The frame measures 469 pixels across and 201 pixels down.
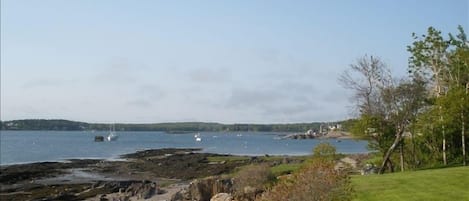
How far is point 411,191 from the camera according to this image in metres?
20.5

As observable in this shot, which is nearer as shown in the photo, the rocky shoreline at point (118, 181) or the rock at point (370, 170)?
the rocky shoreline at point (118, 181)

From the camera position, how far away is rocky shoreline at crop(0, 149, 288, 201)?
41.6m

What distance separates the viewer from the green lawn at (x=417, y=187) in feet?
63.9

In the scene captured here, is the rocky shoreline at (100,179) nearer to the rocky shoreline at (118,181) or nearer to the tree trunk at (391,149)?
the rocky shoreline at (118,181)

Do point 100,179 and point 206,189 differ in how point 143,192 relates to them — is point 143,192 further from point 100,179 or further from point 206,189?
point 100,179

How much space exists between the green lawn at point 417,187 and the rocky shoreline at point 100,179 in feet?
52.5

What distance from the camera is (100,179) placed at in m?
57.4

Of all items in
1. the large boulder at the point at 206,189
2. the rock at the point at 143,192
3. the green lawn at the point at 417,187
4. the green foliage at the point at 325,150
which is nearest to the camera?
the green lawn at the point at 417,187

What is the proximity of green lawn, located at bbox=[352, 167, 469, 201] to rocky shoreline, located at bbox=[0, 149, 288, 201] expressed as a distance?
16.0 metres

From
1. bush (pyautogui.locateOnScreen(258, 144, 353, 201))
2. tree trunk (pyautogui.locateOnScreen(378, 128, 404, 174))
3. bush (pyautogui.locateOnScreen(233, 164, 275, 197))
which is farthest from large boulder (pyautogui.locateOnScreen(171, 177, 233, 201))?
bush (pyautogui.locateOnScreen(258, 144, 353, 201))

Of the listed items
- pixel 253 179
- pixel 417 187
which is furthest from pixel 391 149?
pixel 417 187

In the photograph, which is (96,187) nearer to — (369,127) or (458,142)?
(369,127)

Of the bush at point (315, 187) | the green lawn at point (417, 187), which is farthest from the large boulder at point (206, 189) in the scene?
the bush at point (315, 187)

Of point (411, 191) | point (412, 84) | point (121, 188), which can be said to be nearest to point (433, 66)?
point (412, 84)
